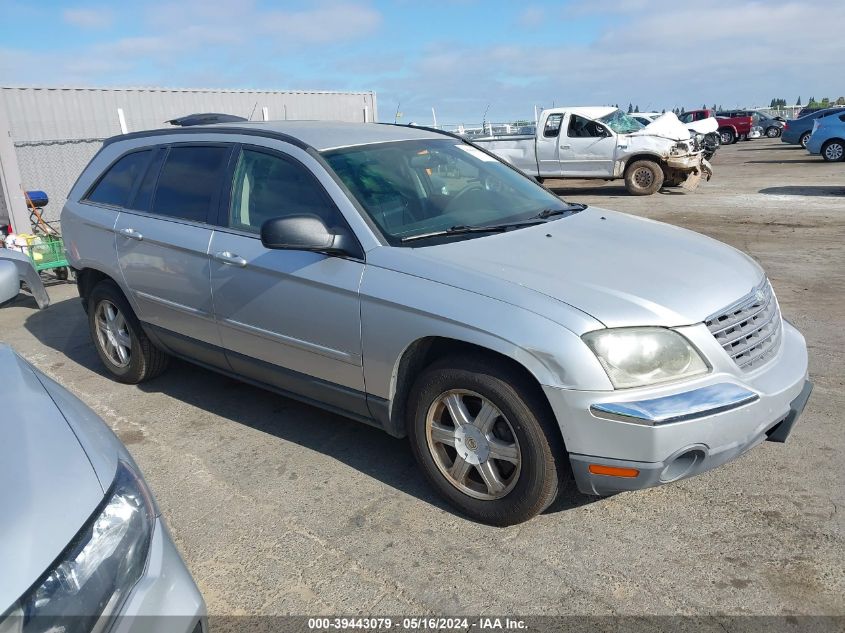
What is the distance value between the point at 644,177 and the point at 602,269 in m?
13.9

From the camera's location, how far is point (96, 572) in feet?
5.51

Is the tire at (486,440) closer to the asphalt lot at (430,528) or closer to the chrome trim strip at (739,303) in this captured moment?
the asphalt lot at (430,528)

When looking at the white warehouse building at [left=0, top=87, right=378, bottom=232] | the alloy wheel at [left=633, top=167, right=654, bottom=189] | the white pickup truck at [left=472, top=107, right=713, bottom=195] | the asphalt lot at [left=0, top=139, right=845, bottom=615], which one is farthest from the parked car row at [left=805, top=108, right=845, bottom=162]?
the asphalt lot at [left=0, top=139, right=845, bottom=615]

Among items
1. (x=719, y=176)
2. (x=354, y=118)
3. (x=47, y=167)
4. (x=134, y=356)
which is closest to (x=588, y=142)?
(x=719, y=176)

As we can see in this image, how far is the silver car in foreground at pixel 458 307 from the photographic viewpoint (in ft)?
9.09

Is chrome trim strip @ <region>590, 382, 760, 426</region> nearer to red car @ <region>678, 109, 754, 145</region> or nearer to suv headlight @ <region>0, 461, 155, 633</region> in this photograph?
suv headlight @ <region>0, 461, 155, 633</region>

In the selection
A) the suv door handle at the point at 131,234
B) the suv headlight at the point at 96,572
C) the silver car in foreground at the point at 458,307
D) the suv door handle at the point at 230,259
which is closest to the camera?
the suv headlight at the point at 96,572

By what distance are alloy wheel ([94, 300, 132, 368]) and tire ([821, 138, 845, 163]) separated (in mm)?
22462

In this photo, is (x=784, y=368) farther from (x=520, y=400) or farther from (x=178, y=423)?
(x=178, y=423)

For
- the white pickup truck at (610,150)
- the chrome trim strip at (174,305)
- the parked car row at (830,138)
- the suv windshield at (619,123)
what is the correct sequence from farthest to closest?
the parked car row at (830,138) < the suv windshield at (619,123) < the white pickup truck at (610,150) < the chrome trim strip at (174,305)

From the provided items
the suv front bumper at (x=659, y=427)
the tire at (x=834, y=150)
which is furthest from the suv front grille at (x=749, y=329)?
the tire at (x=834, y=150)

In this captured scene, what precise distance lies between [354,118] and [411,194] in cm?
1954

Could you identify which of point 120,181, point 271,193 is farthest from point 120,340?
point 271,193

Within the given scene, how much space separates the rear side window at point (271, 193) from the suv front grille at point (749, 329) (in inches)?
72.7
